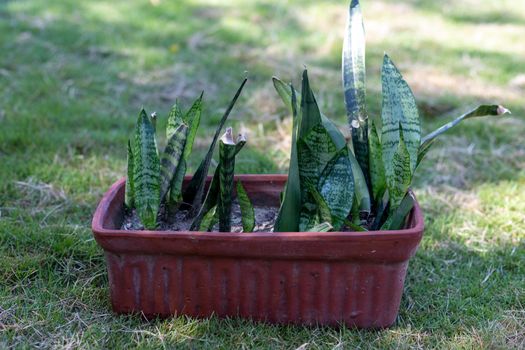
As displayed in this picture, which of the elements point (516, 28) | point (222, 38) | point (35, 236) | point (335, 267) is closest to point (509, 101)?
point (516, 28)

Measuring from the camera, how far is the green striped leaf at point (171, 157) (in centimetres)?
196

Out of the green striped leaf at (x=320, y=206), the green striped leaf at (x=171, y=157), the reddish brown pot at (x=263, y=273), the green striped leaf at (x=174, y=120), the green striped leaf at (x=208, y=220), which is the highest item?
the green striped leaf at (x=174, y=120)

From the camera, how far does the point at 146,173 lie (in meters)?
1.97

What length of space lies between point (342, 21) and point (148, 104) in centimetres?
205

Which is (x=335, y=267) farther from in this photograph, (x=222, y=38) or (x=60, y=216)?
(x=222, y=38)

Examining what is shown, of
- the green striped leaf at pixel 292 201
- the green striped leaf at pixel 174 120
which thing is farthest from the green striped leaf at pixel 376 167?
the green striped leaf at pixel 174 120

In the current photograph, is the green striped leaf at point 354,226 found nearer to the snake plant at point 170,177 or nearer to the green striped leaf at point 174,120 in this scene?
the snake plant at point 170,177

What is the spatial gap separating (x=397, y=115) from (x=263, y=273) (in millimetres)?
585

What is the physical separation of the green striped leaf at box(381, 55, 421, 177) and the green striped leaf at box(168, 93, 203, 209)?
539 mm

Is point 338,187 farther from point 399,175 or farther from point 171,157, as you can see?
point 171,157

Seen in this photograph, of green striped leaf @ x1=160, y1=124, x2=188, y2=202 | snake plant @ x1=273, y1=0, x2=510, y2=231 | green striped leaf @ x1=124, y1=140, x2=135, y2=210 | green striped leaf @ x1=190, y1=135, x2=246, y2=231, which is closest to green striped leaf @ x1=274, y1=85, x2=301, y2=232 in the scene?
snake plant @ x1=273, y1=0, x2=510, y2=231

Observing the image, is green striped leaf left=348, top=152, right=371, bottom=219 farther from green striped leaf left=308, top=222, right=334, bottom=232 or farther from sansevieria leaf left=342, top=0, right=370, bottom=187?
green striped leaf left=308, top=222, right=334, bottom=232

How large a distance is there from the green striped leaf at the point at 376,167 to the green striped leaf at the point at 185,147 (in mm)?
508

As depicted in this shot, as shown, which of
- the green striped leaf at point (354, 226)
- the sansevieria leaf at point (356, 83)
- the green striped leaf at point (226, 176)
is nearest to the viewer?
the green striped leaf at point (226, 176)
